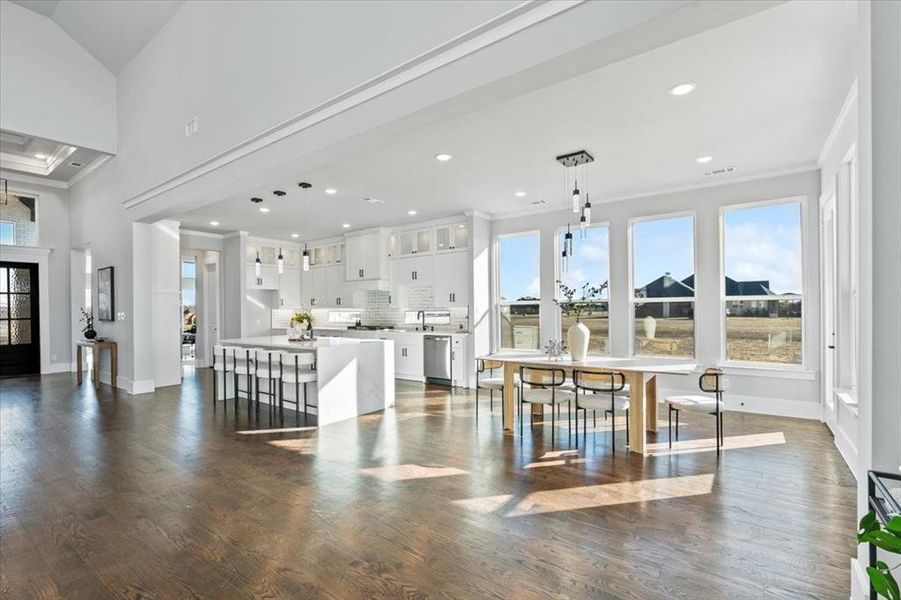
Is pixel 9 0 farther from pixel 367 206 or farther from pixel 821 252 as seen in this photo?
pixel 821 252

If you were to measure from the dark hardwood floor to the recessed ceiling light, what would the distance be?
113 inches

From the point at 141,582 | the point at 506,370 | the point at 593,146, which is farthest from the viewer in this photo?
the point at 506,370

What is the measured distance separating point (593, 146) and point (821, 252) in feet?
9.70

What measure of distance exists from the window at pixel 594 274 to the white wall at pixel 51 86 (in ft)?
24.4

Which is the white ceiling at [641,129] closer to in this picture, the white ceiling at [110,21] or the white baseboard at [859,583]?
the white ceiling at [110,21]

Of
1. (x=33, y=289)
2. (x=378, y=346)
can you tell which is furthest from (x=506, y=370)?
(x=33, y=289)

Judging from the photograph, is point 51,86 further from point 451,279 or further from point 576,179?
point 576,179

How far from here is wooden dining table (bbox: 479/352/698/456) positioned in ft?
13.3

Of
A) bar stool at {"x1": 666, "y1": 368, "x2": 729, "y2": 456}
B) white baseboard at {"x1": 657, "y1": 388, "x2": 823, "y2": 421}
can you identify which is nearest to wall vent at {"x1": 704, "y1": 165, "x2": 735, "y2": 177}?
bar stool at {"x1": 666, "y1": 368, "x2": 729, "y2": 456}

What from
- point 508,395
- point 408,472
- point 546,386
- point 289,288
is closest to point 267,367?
point 408,472

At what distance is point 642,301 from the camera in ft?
21.3

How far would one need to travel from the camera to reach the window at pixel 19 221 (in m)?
8.41

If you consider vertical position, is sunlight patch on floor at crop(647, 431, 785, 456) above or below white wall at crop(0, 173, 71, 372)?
below

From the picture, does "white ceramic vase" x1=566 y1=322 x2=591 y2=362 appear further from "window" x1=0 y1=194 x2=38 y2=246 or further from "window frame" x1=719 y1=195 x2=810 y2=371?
"window" x1=0 y1=194 x2=38 y2=246
